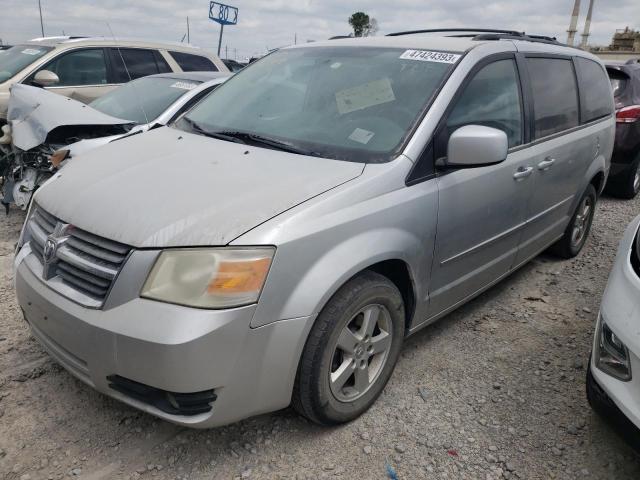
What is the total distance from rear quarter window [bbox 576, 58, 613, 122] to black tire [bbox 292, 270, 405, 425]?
2.65 meters

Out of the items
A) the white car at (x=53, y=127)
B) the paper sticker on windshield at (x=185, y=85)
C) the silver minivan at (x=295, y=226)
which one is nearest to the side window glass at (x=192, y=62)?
the paper sticker on windshield at (x=185, y=85)

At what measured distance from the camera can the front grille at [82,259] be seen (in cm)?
193

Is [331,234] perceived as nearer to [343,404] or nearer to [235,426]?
[343,404]

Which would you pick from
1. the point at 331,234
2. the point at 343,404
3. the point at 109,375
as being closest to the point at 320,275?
the point at 331,234

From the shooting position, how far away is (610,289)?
7.13 feet

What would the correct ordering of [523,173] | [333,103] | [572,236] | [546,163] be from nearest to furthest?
[333,103], [523,173], [546,163], [572,236]

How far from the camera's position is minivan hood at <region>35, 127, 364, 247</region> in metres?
1.94

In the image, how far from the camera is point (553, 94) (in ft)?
11.7

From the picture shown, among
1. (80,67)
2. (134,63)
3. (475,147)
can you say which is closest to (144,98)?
(134,63)

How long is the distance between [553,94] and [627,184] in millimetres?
3671

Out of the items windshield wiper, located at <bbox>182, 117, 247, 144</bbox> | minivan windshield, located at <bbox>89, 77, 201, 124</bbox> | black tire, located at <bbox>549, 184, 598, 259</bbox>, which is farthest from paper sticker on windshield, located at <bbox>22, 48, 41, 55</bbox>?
black tire, located at <bbox>549, 184, 598, 259</bbox>

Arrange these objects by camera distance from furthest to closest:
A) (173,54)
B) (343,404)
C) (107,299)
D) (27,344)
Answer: (173,54), (27,344), (343,404), (107,299)

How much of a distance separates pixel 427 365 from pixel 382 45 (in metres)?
1.82

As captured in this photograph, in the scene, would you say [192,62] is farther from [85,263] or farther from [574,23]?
[574,23]
